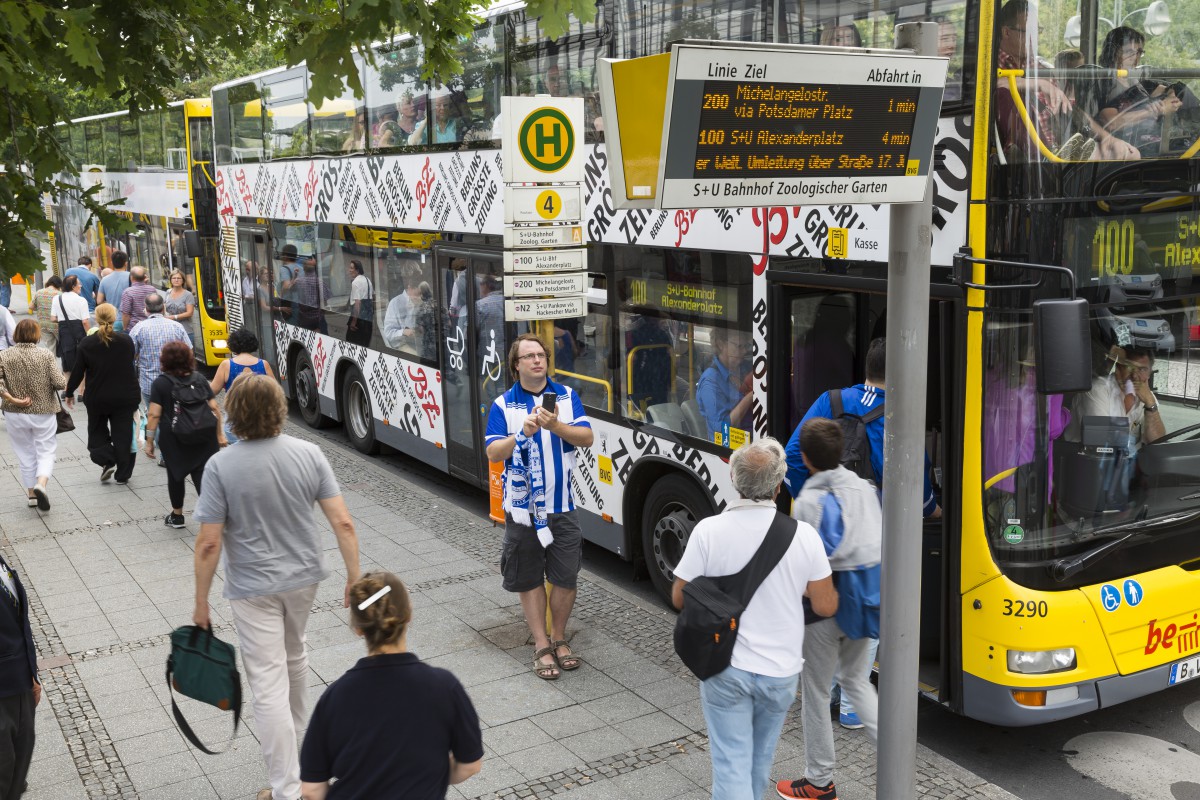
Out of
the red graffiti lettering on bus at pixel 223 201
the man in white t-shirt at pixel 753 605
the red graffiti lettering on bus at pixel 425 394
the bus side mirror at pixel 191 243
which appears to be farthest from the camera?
the bus side mirror at pixel 191 243


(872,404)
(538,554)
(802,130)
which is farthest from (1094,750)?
(802,130)

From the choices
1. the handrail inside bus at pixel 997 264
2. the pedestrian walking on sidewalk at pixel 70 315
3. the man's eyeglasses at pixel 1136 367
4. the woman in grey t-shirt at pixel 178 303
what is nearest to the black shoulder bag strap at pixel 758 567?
the handrail inside bus at pixel 997 264

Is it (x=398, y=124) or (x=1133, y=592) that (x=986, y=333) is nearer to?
(x=1133, y=592)

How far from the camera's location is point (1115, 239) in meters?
5.27

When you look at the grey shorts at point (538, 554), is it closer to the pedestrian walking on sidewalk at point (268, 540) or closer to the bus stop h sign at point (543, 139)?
the pedestrian walking on sidewalk at point (268, 540)

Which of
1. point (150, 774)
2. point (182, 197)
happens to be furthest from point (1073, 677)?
point (182, 197)

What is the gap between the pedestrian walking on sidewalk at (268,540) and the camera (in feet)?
15.9

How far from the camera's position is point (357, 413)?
12961mm

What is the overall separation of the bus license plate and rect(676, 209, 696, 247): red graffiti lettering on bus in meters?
3.44

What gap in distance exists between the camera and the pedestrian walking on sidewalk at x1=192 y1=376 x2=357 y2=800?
4.84 m

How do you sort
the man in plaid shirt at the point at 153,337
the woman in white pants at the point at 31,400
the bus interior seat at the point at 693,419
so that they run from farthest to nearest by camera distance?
the man in plaid shirt at the point at 153,337 → the woman in white pants at the point at 31,400 → the bus interior seat at the point at 693,419

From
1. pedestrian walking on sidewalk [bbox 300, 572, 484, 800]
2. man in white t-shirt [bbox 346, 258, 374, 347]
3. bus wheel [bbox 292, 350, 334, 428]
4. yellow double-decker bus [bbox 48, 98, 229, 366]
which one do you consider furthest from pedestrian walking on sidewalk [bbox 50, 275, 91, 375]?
pedestrian walking on sidewalk [bbox 300, 572, 484, 800]

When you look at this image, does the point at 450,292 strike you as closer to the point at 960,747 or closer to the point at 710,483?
the point at 710,483

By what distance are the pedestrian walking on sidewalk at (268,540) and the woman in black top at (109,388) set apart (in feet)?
21.1
